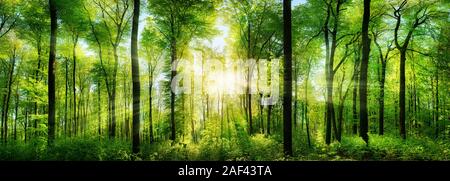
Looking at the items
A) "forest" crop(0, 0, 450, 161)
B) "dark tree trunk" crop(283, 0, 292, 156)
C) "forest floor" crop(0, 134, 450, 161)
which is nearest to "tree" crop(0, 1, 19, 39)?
"forest" crop(0, 0, 450, 161)

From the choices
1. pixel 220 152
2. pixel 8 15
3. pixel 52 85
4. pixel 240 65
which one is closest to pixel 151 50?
pixel 240 65

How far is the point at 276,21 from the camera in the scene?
23078mm

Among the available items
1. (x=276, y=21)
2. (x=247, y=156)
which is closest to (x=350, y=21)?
(x=276, y=21)

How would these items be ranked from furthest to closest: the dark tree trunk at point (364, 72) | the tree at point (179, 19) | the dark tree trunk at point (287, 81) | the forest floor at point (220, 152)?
the tree at point (179, 19)
the dark tree trunk at point (364, 72)
the forest floor at point (220, 152)
the dark tree trunk at point (287, 81)

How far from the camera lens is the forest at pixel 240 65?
13.0 metres

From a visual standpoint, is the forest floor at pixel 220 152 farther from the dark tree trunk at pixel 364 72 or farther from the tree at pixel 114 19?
the tree at pixel 114 19

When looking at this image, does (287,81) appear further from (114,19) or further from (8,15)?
(8,15)

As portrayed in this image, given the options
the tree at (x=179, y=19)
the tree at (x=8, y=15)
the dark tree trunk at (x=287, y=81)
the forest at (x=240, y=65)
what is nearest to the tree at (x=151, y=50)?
the forest at (x=240, y=65)

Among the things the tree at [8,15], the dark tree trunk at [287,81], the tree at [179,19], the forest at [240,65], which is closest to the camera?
the dark tree trunk at [287,81]

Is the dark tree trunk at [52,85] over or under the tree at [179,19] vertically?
under

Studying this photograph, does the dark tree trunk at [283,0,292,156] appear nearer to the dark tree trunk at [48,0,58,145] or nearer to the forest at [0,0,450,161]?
the forest at [0,0,450,161]
